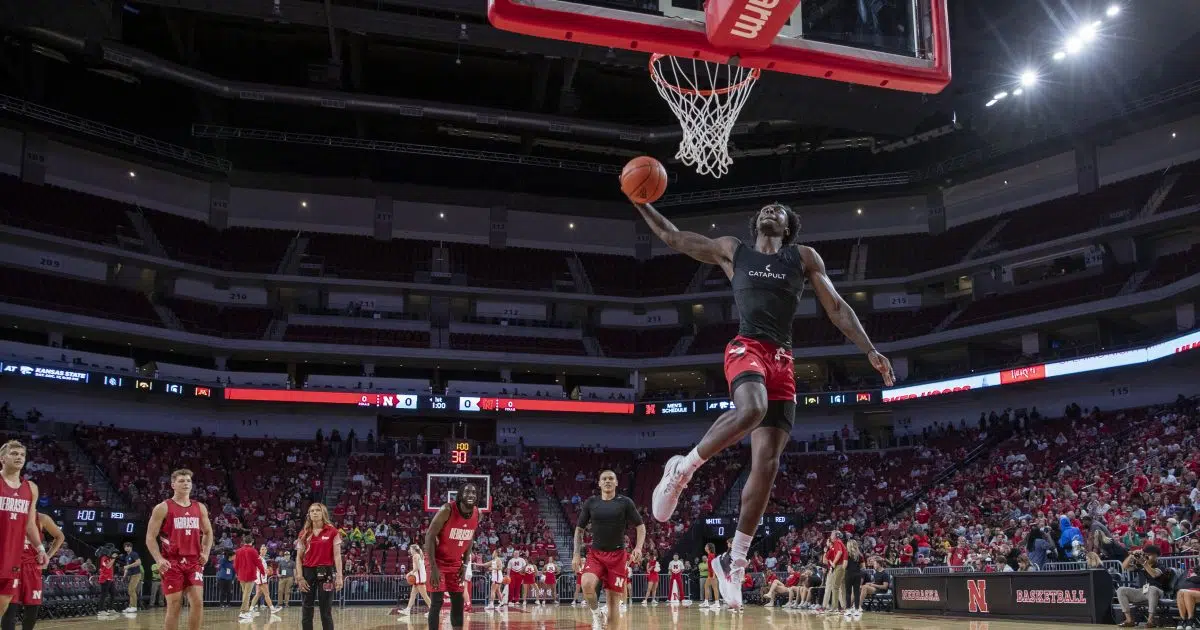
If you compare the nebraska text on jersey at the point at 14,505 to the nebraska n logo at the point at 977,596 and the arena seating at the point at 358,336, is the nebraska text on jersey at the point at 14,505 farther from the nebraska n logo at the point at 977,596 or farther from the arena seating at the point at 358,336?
the arena seating at the point at 358,336

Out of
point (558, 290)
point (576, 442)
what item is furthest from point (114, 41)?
A: point (576, 442)

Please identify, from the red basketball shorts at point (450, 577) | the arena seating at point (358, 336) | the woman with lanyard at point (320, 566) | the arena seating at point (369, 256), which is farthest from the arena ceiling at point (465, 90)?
the red basketball shorts at point (450, 577)

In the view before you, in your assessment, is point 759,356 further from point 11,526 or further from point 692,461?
point 11,526

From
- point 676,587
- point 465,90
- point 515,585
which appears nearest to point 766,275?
point 676,587

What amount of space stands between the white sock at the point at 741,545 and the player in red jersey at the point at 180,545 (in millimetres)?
6592

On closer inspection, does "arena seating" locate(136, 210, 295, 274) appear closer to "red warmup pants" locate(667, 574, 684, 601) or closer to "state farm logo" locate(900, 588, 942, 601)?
"red warmup pants" locate(667, 574, 684, 601)

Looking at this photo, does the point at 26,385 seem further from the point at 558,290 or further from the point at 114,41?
the point at 558,290

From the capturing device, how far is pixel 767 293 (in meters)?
6.47

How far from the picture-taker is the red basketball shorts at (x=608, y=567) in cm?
1107

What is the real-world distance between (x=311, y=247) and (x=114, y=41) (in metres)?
14.0

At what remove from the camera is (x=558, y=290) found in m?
48.2

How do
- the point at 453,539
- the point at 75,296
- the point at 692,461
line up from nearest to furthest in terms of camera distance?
the point at 692,461
the point at 453,539
the point at 75,296

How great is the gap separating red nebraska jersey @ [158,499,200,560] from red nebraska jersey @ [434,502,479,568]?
8.76 feet

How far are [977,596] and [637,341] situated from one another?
1172 inches
